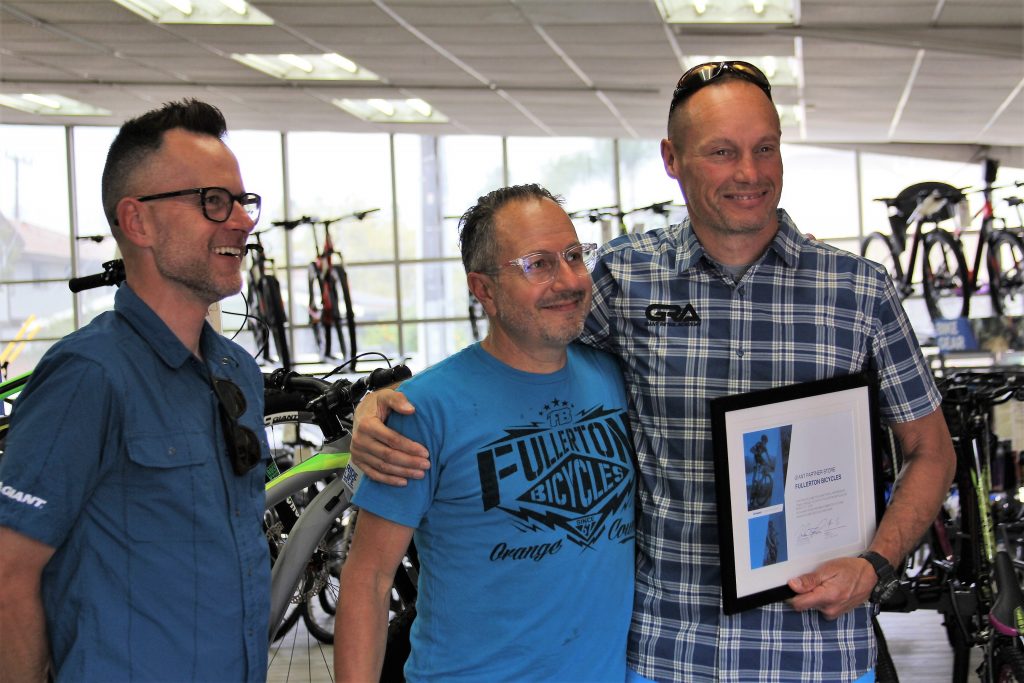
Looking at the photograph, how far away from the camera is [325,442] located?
276 centimetres

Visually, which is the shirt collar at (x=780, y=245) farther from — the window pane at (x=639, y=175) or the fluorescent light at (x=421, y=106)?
the window pane at (x=639, y=175)

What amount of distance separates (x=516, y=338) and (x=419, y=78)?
312 inches

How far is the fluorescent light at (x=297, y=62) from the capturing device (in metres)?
8.70

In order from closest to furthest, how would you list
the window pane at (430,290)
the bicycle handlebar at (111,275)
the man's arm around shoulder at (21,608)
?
1. the man's arm around shoulder at (21,608)
2. the bicycle handlebar at (111,275)
3. the window pane at (430,290)

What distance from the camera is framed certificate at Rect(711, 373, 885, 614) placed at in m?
1.60

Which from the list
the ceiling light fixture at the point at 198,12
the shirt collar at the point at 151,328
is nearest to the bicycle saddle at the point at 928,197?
the ceiling light fixture at the point at 198,12

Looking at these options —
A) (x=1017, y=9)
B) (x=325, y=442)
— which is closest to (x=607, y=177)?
(x=1017, y=9)

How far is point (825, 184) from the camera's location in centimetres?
1452

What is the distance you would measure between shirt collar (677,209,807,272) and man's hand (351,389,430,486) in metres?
0.53

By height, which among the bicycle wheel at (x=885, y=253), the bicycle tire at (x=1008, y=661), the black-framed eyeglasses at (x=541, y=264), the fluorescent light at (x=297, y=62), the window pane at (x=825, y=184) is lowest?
the bicycle tire at (x=1008, y=661)

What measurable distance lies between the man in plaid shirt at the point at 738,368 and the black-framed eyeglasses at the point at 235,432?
20cm

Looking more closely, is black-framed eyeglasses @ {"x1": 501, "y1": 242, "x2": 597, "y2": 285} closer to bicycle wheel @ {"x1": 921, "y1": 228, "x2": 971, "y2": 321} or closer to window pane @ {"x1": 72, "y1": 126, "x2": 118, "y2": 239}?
bicycle wheel @ {"x1": 921, "y1": 228, "x2": 971, "y2": 321}

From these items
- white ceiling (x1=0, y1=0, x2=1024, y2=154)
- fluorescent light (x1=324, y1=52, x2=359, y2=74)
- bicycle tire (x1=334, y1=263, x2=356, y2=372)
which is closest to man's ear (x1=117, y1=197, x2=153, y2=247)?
white ceiling (x1=0, y1=0, x2=1024, y2=154)

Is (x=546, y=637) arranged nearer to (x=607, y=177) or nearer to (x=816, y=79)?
(x=816, y=79)
